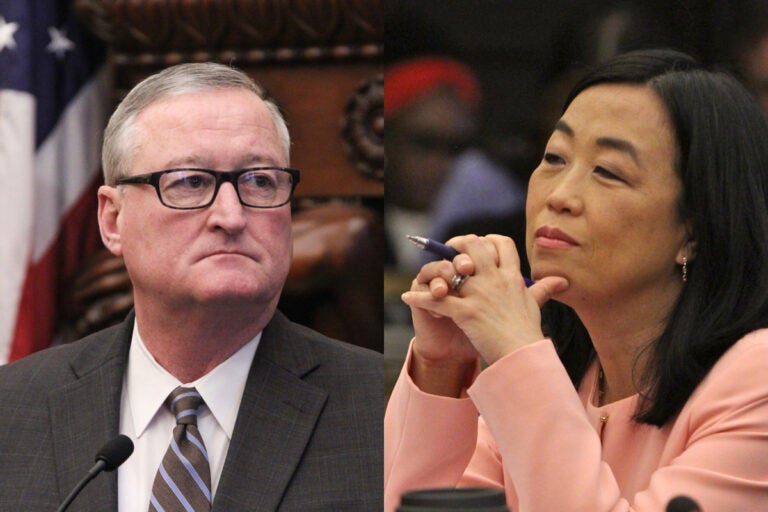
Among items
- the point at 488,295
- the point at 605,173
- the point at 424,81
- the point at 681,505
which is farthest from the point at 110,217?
the point at 681,505

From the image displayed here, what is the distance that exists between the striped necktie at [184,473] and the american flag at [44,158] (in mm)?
1634

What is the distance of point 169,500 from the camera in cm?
231

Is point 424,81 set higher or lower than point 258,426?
higher

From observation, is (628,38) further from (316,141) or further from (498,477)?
(316,141)

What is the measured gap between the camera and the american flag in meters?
3.92

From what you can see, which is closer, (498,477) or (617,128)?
(617,128)

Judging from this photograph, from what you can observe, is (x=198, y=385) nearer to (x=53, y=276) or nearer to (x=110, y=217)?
(x=110, y=217)

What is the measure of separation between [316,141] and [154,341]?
4.54ft

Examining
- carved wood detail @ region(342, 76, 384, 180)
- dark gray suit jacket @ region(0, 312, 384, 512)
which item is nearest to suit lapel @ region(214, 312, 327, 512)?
dark gray suit jacket @ region(0, 312, 384, 512)

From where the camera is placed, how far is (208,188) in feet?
8.15

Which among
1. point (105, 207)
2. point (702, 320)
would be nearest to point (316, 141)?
point (105, 207)

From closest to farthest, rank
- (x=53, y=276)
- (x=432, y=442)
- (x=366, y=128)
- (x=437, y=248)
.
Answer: (x=437, y=248), (x=432, y=442), (x=366, y=128), (x=53, y=276)

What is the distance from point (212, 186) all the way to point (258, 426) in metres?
0.49

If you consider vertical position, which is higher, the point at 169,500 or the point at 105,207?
the point at 105,207
